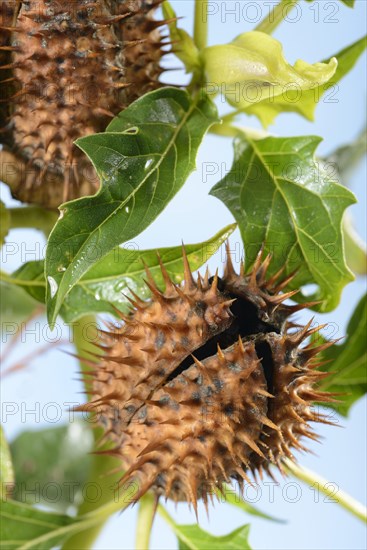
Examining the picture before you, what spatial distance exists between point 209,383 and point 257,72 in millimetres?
421

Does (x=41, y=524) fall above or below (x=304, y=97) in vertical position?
below

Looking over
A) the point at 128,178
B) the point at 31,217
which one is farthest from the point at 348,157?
the point at 128,178

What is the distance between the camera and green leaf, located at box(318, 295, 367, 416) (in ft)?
4.68

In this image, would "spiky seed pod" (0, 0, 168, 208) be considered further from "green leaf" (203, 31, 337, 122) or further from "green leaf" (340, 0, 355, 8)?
"green leaf" (340, 0, 355, 8)

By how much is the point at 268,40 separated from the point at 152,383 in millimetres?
469

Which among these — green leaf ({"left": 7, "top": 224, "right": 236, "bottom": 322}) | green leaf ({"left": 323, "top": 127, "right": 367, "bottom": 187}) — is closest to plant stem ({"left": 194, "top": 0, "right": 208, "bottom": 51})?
green leaf ({"left": 7, "top": 224, "right": 236, "bottom": 322})

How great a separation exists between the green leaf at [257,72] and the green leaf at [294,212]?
9 centimetres

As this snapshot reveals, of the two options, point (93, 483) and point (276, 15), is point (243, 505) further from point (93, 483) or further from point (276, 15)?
point (276, 15)

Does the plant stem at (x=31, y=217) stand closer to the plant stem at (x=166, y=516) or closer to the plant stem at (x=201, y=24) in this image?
the plant stem at (x=201, y=24)

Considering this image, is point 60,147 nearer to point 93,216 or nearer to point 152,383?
point 93,216

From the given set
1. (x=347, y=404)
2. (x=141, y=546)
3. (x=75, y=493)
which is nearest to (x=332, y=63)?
(x=347, y=404)

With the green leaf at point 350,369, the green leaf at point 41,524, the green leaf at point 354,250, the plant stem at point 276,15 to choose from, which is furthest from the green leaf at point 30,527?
the plant stem at point 276,15

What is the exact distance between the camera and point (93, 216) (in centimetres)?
109

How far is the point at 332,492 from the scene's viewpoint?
1.37m
